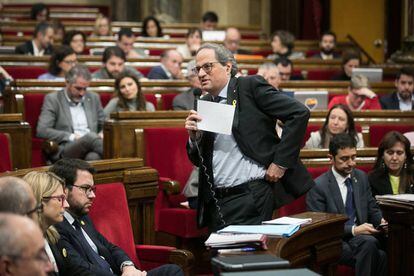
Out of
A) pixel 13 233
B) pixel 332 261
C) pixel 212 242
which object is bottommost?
pixel 332 261

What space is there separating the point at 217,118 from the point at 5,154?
1547mm

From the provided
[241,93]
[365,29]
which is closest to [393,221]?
[241,93]

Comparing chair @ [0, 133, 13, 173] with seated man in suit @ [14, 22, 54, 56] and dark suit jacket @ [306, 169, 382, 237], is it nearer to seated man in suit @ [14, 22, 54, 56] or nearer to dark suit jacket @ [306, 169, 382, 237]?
dark suit jacket @ [306, 169, 382, 237]

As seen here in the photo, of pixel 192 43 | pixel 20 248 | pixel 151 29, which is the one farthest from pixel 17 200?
pixel 151 29

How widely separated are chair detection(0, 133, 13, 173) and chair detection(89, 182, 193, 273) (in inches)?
33.3

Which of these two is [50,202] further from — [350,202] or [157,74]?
[157,74]

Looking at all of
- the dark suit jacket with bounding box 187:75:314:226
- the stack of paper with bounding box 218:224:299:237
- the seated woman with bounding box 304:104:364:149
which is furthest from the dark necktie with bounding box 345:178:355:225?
the stack of paper with bounding box 218:224:299:237

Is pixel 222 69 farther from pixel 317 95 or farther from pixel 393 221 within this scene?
pixel 317 95

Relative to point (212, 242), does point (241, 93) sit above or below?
above

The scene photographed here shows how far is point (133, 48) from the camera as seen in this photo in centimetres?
1155

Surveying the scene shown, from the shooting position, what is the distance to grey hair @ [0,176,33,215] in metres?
3.38

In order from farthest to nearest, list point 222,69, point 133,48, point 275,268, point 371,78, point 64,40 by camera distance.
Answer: point 133,48, point 64,40, point 371,78, point 222,69, point 275,268

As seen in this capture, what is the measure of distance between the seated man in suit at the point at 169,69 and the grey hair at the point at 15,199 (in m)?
6.00

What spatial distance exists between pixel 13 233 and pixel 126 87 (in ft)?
16.0
